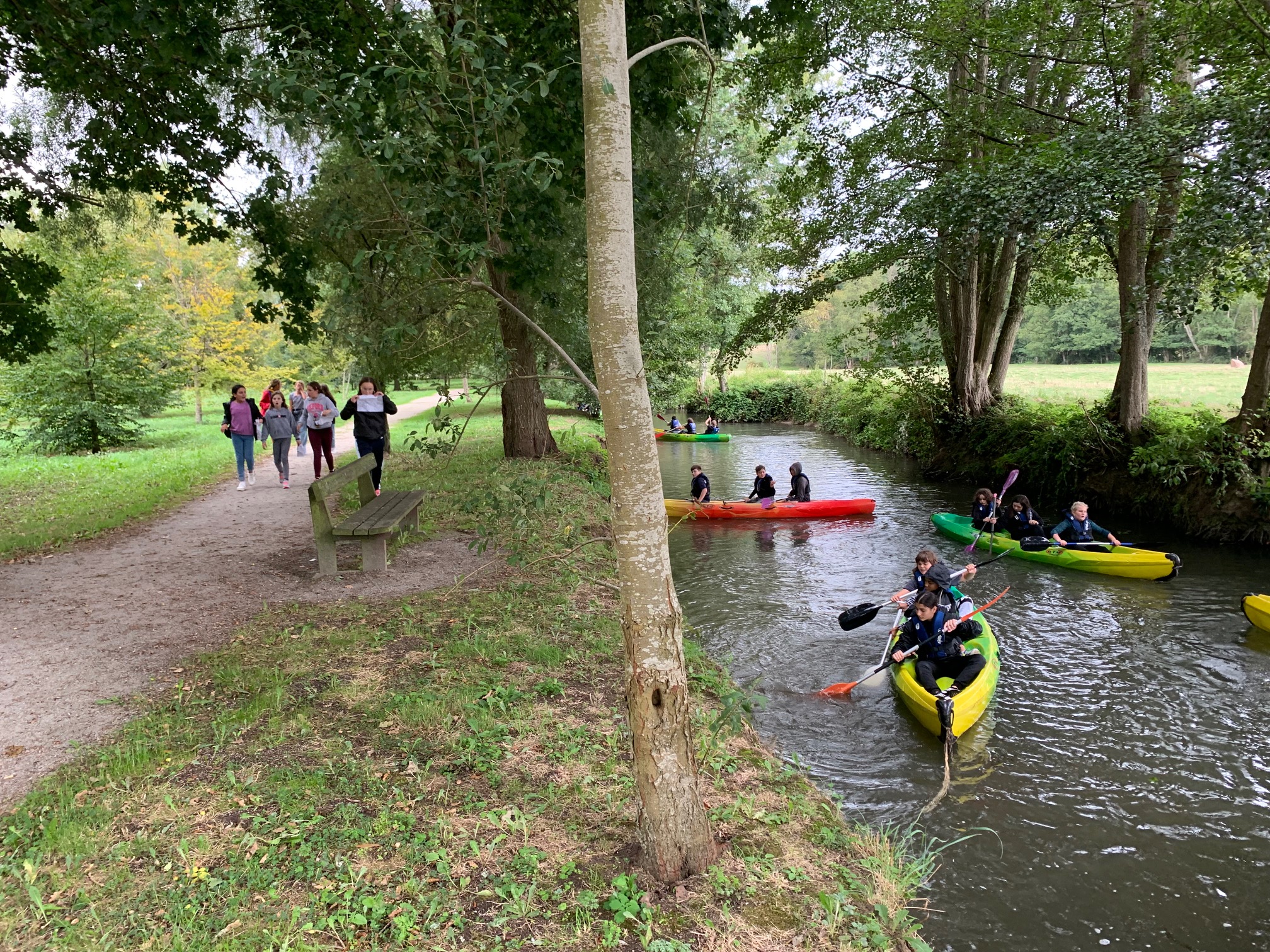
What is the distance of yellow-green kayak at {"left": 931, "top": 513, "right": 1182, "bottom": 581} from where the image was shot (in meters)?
10.2

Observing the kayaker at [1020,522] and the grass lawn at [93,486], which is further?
the kayaker at [1020,522]

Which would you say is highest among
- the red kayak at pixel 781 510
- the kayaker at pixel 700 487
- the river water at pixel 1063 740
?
the kayaker at pixel 700 487

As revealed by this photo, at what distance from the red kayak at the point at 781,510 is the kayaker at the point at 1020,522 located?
3.07 m

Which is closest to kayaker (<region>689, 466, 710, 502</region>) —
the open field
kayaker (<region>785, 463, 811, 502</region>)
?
kayaker (<region>785, 463, 811, 502</region>)

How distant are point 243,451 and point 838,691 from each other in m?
11.0

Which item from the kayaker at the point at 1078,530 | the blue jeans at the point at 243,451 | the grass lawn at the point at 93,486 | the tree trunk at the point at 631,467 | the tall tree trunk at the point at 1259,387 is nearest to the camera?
the tree trunk at the point at 631,467

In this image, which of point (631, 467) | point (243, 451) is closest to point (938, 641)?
point (631, 467)

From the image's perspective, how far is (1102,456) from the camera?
14.7m

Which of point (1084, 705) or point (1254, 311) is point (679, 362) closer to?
point (1084, 705)

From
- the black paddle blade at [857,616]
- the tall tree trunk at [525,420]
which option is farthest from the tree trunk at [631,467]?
the tall tree trunk at [525,420]

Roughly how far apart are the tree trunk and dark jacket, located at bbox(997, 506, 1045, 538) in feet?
34.7

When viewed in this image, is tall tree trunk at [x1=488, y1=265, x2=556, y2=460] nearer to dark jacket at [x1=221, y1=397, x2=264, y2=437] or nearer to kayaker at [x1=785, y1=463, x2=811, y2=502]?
dark jacket at [x1=221, y1=397, x2=264, y2=437]

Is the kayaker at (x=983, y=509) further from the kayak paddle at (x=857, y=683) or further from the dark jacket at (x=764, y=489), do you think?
the kayak paddle at (x=857, y=683)

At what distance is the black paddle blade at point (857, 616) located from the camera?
8.12m
